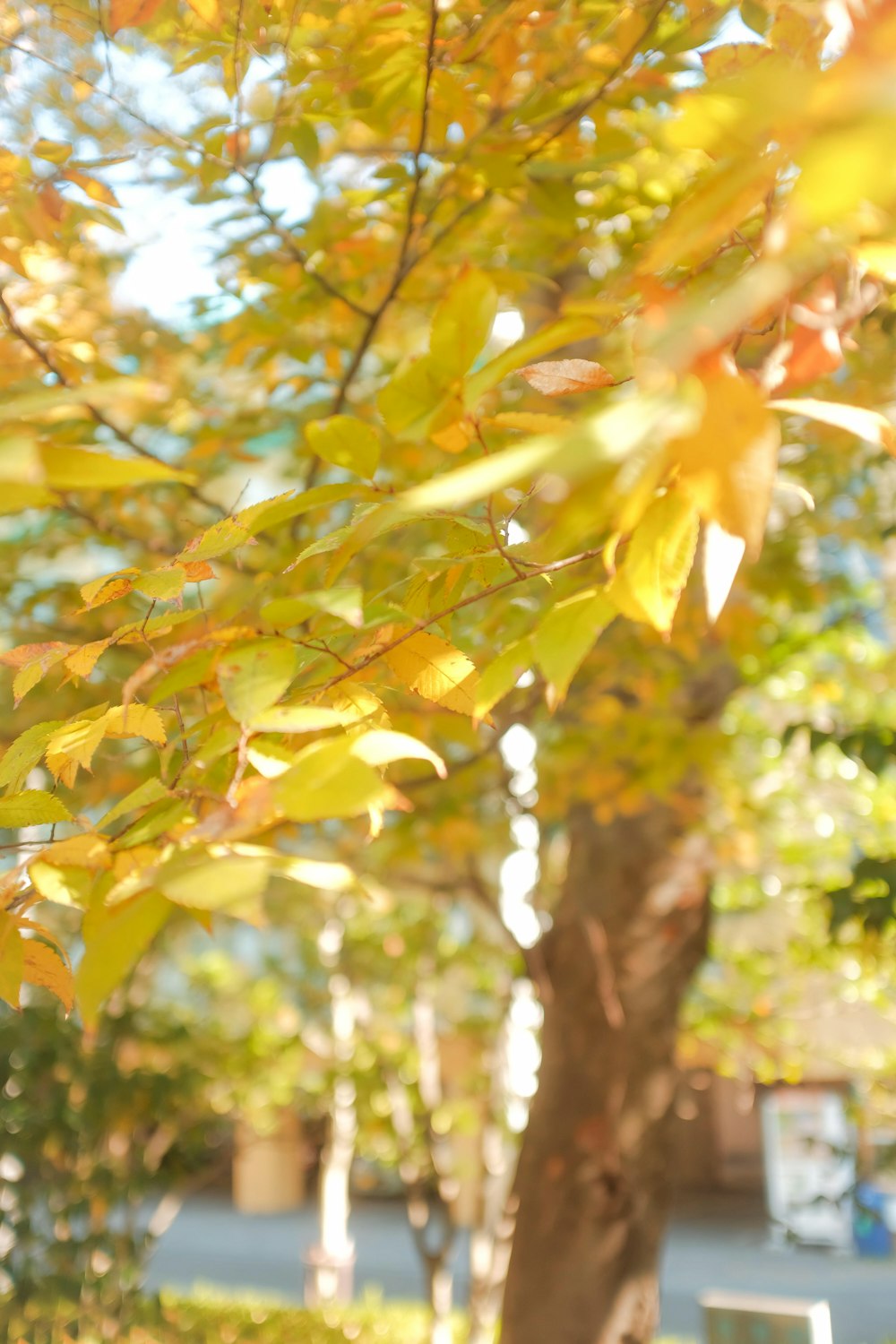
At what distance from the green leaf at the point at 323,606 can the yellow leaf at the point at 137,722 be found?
12cm

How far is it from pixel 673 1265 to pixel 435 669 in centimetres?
1001

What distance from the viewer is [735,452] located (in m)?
0.40

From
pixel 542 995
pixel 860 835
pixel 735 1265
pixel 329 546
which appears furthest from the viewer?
pixel 735 1265

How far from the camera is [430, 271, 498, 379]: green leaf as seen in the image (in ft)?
1.97

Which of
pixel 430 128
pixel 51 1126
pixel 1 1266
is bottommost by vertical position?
pixel 1 1266

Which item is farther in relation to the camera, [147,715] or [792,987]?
[792,987]

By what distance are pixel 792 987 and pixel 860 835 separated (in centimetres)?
96

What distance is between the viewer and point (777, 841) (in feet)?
21.4

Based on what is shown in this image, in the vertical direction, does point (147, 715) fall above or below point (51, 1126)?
above

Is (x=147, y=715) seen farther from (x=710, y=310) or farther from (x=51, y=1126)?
(x=51, y=1126)

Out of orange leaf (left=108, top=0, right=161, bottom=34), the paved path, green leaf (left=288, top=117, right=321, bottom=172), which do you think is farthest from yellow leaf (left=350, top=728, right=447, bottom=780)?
the paved path

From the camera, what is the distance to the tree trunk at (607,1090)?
304 centimetres

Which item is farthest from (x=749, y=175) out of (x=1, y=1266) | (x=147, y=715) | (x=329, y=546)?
(x=1, y=1266)

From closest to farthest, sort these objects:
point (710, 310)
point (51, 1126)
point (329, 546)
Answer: point (710, 310) → point (329, 546) → point (51, 1126)
